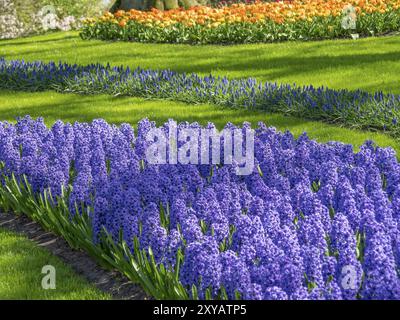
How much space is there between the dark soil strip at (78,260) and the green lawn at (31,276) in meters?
0.10

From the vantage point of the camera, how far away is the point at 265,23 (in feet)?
54.4

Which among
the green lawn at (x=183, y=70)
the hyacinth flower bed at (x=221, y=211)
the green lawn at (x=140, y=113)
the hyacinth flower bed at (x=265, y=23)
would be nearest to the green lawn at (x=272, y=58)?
the green lawn at (x=183, y=70)

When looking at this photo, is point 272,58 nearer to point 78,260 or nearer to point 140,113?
point 140,113

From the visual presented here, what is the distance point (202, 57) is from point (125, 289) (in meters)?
10.1

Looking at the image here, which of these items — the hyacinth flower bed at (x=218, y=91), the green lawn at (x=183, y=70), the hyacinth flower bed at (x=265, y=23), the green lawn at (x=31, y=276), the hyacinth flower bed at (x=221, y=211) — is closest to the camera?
the hyacinth flower bed at (x=221, y=211)

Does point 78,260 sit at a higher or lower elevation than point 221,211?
lower

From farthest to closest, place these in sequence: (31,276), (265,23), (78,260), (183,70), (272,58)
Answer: (265,23), (272,58), (183,70), (78,260), (31,276)

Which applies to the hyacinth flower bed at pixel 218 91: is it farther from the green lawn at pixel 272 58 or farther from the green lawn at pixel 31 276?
the green lawn at pixel 31 276

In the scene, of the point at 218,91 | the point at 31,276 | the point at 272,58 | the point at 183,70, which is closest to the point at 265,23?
the point at 272,58

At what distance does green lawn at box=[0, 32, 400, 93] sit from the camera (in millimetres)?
12234

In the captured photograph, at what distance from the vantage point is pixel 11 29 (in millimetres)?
21406

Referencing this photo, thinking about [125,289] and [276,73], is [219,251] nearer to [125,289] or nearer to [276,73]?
[125,289]

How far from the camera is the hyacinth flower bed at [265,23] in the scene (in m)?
16.1

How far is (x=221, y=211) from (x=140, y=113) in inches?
218
